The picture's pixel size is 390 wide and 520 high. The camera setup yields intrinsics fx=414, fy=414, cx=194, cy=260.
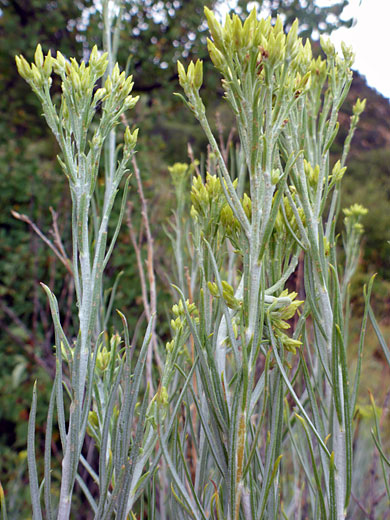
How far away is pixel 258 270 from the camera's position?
57 cm

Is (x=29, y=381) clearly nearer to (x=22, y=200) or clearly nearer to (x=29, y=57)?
(x=22, y=200)

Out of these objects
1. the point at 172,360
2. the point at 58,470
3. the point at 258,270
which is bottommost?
the point at 58,470

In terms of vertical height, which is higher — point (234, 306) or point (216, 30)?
point (216, 30)

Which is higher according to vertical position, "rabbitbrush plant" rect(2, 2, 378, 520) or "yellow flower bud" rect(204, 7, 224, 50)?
"yellow flower bud" rect(204, 7, 224, 50)

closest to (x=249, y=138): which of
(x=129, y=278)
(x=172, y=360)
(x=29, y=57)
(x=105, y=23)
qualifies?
(x=172, y=360)

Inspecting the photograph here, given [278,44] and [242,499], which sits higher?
[278,44]

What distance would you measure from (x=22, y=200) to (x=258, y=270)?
3.42m

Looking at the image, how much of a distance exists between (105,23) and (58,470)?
2.82 m

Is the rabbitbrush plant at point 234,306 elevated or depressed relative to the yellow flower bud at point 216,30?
depressed

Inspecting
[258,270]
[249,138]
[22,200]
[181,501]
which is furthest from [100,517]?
[22,200]

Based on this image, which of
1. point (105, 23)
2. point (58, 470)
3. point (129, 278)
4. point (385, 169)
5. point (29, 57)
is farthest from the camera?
point (385, 169)

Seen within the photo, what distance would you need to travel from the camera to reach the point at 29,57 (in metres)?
4.38

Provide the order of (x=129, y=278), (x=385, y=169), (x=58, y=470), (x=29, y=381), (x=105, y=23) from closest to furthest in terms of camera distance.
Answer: (x=105, y=23) < (x=58, y=470) < (x=29, y=381) < (x=129, y=278) < (x=385, y=169)

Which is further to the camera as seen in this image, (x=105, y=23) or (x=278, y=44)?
(x=105, y=23)
